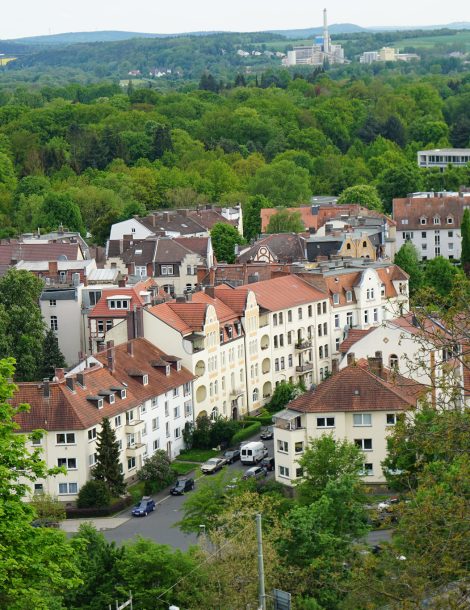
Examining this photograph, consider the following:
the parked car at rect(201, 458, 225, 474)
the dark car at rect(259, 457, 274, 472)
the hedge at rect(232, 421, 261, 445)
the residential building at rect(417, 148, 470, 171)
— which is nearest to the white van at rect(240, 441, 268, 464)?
the dark car at rect(259, 457, 274, 472)

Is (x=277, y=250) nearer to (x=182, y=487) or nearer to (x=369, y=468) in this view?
(x=182, y=487)

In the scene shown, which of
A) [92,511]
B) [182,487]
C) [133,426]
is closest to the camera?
[92,511]

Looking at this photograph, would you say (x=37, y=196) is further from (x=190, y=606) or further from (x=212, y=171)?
(x=190, y=606)

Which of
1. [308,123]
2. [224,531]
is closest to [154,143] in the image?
[308,123]

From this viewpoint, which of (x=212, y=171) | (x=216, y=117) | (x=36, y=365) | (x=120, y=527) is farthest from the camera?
(x=216, y=117)

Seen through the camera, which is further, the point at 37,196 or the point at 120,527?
the point at 37,196

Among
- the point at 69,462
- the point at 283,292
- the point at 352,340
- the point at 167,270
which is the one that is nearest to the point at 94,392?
Answer: the point at 69,462
